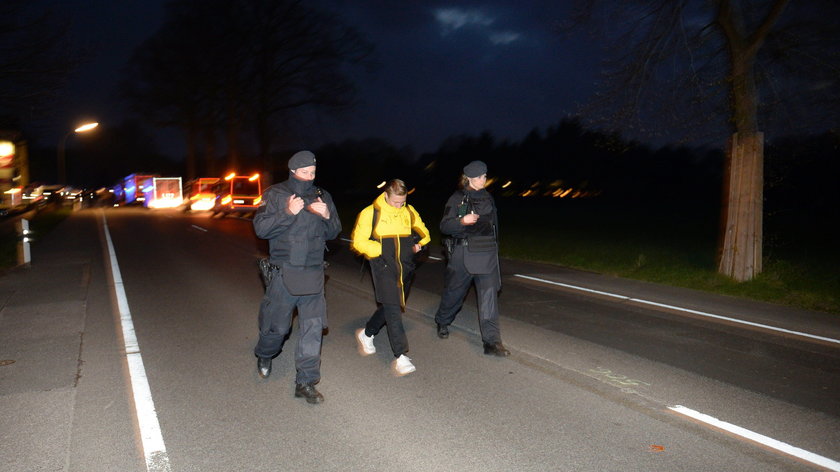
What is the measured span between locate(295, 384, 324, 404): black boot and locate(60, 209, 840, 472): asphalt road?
0.29 ft

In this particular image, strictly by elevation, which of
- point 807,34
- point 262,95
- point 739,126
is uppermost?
point 262,95

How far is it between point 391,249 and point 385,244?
0.07 meters

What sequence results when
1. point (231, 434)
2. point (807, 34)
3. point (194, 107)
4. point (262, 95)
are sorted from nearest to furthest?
point (231, 434)
point (807, 34)
point (262, 95)
point (194, 107)

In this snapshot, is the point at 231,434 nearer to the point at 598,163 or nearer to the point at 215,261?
the point at 215,261

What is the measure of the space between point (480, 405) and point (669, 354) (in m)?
2.61

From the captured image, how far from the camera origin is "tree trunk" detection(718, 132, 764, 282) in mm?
11086

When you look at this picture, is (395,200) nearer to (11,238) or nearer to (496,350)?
(496,350)

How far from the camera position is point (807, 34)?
35.1 feet

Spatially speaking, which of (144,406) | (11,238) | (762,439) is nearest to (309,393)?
(144,406)

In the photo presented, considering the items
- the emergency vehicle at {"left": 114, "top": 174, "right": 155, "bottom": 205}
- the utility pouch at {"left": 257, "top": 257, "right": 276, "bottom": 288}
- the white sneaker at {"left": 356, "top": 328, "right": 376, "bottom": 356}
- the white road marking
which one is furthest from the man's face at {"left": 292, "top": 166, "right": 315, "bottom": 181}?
the emergency vehicle at {"left": 114, "top": 174, "right": 155, "bottom": 205}

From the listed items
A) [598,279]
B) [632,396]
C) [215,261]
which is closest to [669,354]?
[632,396]

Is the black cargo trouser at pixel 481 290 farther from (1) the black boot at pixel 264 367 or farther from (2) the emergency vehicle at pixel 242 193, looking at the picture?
(2) the emergency vehicle at pixel 242 193

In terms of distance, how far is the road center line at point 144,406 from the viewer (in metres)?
4.08

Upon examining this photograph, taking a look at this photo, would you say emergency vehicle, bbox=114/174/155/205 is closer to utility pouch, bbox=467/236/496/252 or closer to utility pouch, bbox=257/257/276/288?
utility pouch, bbox=467/236/496/252
